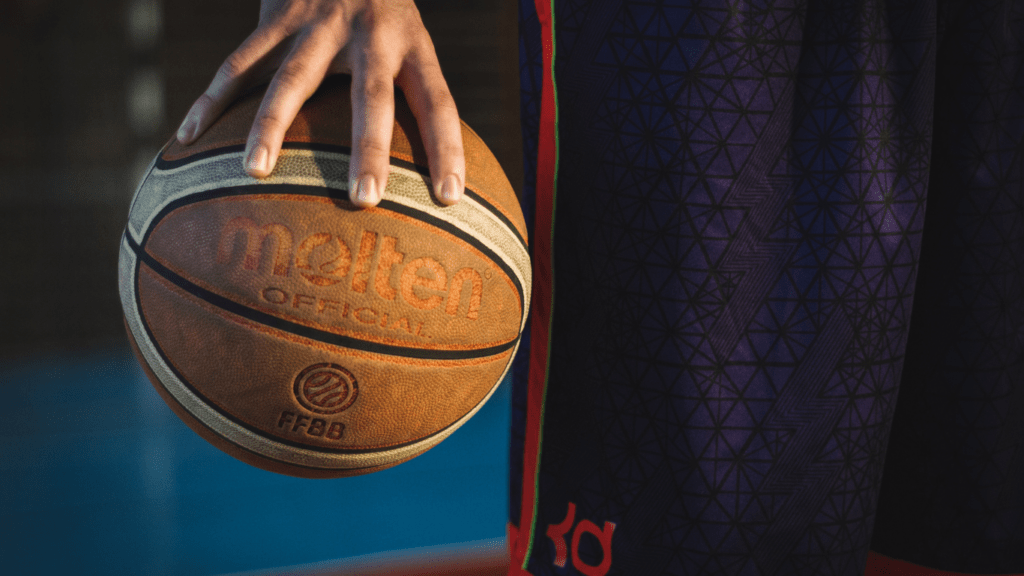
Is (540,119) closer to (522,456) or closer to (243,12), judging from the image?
(522,456)

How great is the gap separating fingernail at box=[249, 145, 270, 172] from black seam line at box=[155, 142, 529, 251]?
1.3 inches

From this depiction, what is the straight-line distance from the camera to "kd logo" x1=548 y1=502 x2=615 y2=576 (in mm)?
929

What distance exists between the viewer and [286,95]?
767mm

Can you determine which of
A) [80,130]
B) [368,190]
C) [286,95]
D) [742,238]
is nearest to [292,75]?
[286,95]

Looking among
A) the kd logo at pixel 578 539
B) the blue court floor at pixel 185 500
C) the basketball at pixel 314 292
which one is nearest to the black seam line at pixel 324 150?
the basketball at pixel 314 292

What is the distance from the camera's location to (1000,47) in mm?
936

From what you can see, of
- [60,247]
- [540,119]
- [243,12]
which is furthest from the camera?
[243,12]

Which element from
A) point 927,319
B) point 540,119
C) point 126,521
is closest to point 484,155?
point 540,119

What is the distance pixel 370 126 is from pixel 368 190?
0.20 ft

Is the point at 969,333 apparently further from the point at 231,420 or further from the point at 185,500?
the point at 185,500

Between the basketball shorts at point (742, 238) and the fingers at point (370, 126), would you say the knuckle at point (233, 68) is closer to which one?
the fingers at point (370, 126)

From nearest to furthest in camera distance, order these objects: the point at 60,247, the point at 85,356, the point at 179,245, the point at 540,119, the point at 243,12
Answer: the point at 179,245
the point at 540,119
the point at 85,356
the point at 60,247
the point at 243,12

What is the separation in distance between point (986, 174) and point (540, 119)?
515 millimetres

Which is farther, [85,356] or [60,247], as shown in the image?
[60,247]
